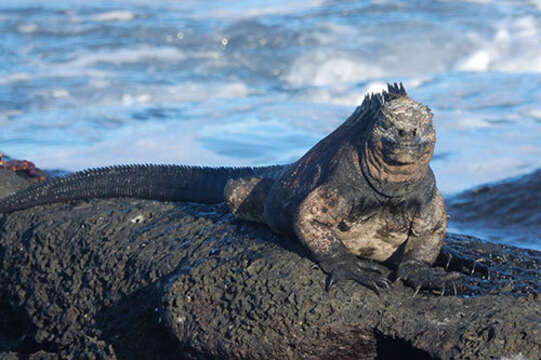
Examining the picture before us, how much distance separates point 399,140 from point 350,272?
2.34ft

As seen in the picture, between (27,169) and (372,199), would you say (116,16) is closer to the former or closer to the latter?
(27,169)

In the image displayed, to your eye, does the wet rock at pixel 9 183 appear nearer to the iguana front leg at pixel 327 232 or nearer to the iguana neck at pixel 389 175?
the iguana front leg at pixel 327 232

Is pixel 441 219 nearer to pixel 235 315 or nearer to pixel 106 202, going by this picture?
pixel 235 315

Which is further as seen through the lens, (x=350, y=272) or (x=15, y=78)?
(x=15, y=78)

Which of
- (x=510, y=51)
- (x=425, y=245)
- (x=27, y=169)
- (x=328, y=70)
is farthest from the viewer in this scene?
(x=510, y=51)

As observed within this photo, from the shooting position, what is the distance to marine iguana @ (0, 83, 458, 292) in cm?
379

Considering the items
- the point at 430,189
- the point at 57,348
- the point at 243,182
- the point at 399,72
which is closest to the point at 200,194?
the point at 243,182

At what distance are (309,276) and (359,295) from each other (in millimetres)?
282

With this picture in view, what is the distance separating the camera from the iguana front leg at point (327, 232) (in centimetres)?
387

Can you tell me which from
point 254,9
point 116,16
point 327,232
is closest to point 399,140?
point 327,232

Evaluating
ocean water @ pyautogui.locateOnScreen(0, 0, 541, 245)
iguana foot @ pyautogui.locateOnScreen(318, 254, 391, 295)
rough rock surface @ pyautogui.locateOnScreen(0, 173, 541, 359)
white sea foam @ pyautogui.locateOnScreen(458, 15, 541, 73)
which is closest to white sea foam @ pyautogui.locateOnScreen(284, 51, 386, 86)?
ocean water @ pyautogui.locateOnScreen(0, 0, 541, 245)

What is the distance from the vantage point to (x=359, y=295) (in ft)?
12.2

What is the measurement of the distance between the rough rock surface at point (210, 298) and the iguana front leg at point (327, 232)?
0.28ft

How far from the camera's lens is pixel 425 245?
4.13 metres
